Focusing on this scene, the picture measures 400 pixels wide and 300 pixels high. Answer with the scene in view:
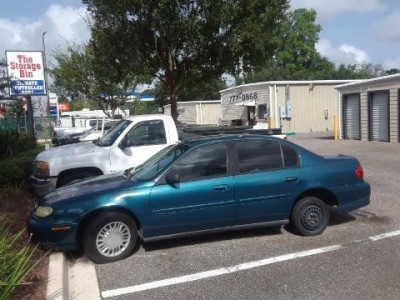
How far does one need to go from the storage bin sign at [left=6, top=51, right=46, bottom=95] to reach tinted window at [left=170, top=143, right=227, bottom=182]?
1132 centimetres

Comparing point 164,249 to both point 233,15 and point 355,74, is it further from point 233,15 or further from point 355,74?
point 355,74

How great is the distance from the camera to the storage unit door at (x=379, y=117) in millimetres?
19203

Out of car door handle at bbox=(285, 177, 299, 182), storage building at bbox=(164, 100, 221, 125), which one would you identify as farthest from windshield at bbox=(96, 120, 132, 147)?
storage building at bbox=(164, 100, 221, 125)

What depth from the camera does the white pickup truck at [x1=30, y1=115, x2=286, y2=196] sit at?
25.2 ft

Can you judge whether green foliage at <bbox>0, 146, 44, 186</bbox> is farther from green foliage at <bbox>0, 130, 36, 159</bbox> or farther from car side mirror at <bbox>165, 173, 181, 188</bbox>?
car side mirror at <bbox>165, 173, 181, 188</bbox>

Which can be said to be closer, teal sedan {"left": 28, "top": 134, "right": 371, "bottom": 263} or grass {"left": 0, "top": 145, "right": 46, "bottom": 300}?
grass {"left": 0, "top": 145, "right": 46, "bottom": 300}

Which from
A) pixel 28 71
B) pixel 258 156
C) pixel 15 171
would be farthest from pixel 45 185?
pixel 28 71

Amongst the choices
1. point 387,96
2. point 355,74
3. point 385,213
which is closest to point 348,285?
point 385,213

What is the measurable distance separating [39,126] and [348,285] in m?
35.7

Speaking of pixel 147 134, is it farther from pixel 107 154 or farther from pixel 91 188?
pixel 91 188

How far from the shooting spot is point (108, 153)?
797 centimetres

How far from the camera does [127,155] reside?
26.4 ft

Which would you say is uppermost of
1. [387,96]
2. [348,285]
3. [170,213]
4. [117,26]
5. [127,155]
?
[117,26]

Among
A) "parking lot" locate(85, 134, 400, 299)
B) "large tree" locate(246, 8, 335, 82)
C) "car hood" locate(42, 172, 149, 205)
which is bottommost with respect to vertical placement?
"parking lot" locate(85, 134, 400, 299)
